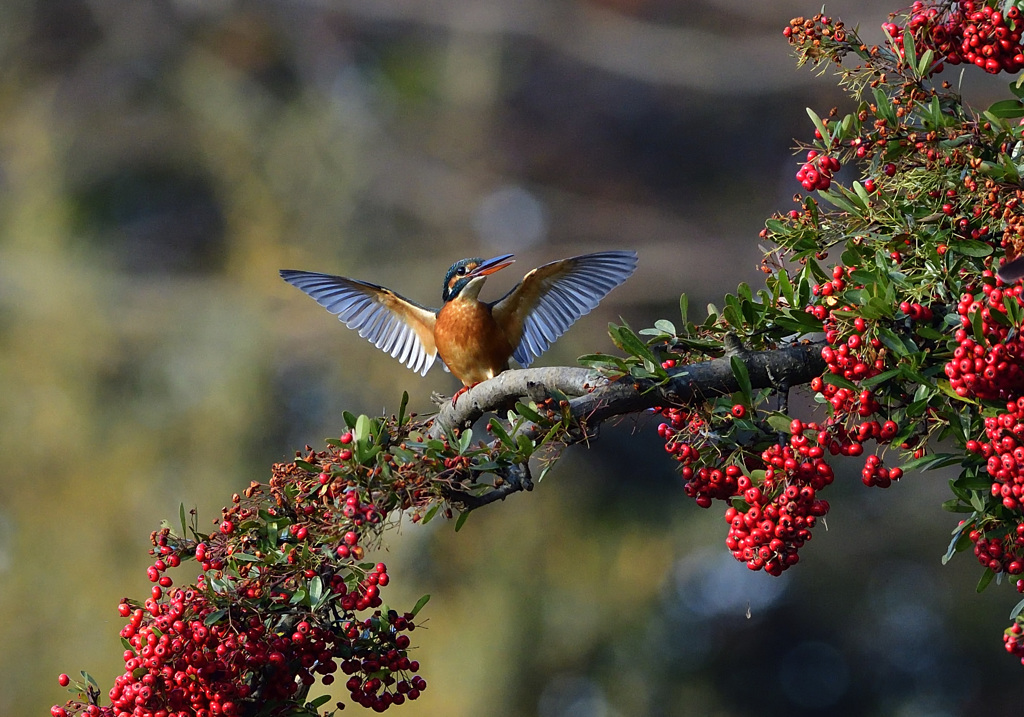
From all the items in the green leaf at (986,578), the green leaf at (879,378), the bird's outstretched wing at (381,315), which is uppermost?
the bird's outstretched wing at (381,315)

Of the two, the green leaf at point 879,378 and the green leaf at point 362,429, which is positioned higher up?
the green leaf at point 362,429

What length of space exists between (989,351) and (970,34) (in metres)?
0.47

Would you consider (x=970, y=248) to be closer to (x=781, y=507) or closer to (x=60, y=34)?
(x=781, y=507)

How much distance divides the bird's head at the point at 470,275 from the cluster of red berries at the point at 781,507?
4.63ft

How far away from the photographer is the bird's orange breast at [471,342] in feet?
9.05

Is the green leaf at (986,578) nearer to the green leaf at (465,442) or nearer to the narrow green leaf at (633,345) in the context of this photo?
the narrow green leaf at (633,345)

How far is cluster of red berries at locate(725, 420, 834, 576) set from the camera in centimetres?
138

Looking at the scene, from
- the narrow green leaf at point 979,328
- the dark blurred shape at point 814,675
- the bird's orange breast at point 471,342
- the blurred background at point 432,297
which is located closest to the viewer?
the narrow green leaf at point 979,328

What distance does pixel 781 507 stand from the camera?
1.38 meters

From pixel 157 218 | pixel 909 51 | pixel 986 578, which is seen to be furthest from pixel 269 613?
pixel 157 218

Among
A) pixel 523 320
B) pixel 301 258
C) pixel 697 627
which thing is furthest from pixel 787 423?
pixel 301 258

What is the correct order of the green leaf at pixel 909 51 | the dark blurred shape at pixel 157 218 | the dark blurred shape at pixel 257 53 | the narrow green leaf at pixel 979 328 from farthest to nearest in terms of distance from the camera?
the dark blurred shape at pixel 257 53
the dark blurred shape at pixel 157 218
the green leaf at pixel 909 51
the narrow green leaf at pixel 979 328

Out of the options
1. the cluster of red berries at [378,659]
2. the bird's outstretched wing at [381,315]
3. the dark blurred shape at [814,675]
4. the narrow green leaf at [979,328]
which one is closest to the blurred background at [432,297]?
the dark blurred shape at [814,675]

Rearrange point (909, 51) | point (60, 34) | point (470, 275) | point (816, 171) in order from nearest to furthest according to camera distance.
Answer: point (909, 51)
point (816, 171)
point (470, 275)
point (60, 34)
